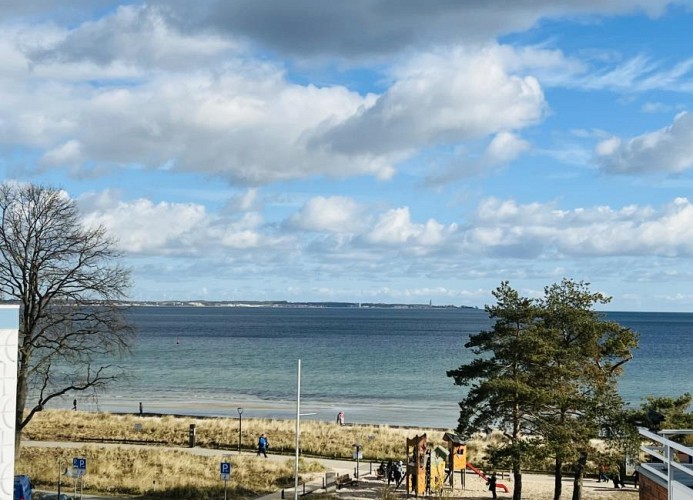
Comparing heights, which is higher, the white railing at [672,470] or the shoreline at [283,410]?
the white railing at [672,470]

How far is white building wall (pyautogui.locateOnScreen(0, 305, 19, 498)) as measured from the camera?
14.8m

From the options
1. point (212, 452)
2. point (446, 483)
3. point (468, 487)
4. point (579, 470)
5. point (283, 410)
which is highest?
point (579, 470)

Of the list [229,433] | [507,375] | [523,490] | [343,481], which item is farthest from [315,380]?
[507,375]

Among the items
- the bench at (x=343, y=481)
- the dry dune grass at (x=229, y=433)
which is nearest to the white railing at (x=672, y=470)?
the bench at (x=343, y=481)

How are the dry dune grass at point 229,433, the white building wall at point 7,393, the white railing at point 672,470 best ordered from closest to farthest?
the white railing at point 672,470 → the white building wall at point 7,393 → the dry dune grass at point 229,433

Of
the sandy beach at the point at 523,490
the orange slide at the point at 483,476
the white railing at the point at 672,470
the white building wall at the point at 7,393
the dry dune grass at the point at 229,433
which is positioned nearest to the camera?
the white railing at the point at 672,470

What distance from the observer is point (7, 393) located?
15.0 metres

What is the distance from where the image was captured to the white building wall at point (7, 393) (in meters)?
14.8

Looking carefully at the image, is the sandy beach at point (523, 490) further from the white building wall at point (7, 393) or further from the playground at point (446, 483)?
the white building wall at point (7, 393)

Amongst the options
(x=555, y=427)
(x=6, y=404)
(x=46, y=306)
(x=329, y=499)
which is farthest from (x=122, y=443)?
(x=6, y=404)

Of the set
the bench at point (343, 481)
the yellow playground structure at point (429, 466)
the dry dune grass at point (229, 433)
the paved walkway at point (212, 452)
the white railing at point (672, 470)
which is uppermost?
the white railing at point (672, 470)

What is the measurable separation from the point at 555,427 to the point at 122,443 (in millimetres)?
24678

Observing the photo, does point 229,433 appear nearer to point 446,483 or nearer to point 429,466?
point 446,483

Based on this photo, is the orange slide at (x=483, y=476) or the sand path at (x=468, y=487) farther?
the orange slide at (x=483, y=476)
